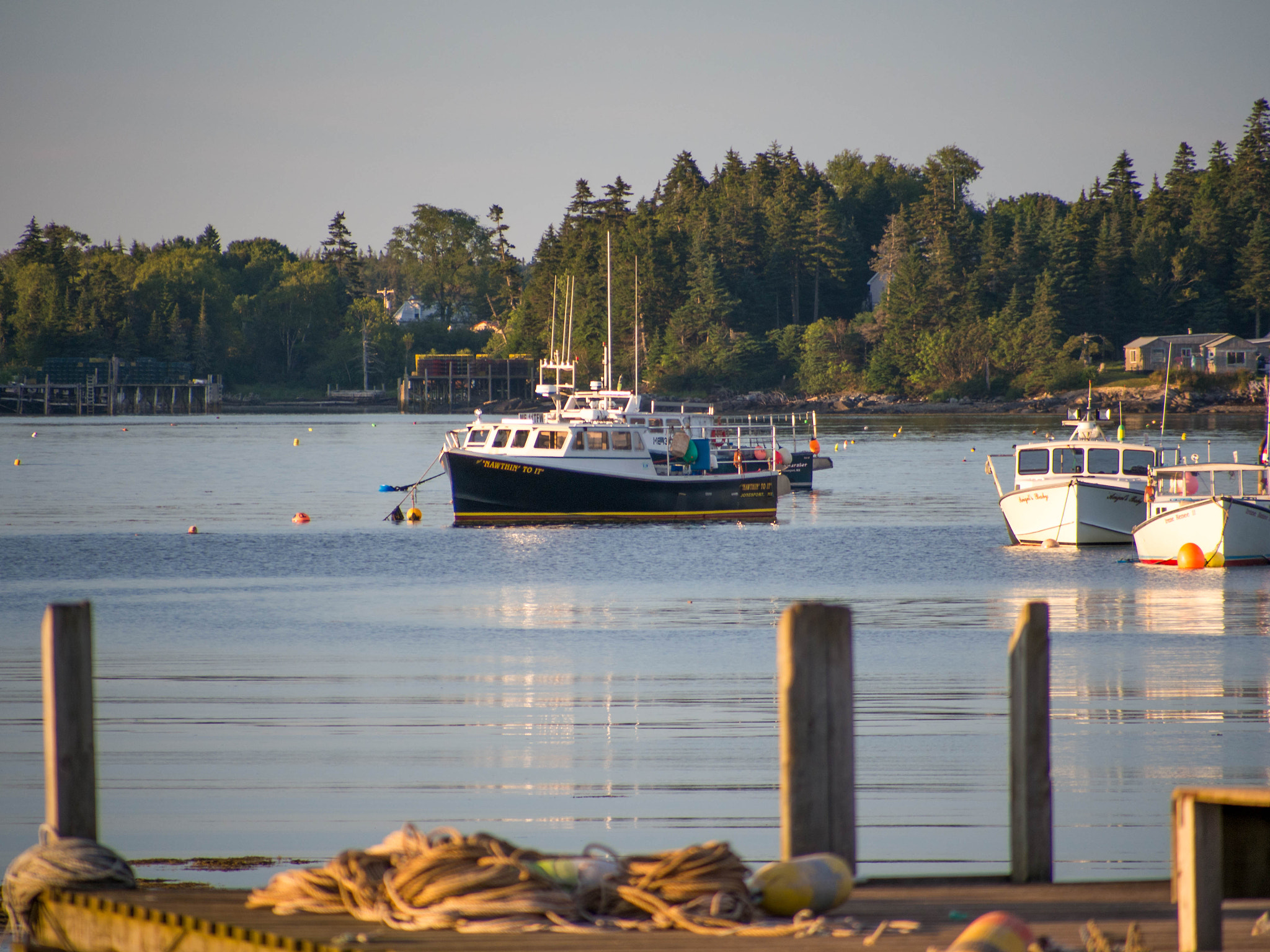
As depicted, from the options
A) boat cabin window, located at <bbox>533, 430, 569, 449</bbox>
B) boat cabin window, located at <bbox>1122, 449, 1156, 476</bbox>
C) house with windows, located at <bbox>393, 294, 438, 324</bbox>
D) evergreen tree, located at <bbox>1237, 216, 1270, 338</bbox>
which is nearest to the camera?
boat cabin window, located at <bbox>1122, 449, 1156, 476</bbox>

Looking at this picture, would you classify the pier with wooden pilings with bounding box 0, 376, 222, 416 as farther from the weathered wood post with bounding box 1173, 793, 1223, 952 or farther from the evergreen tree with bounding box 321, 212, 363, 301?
the weathered wood post with bounding box 1173, 793, 1223, 952

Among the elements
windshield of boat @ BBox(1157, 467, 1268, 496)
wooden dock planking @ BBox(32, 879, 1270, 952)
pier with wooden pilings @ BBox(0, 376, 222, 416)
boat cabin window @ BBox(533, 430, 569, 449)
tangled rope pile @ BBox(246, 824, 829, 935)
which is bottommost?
wooden dock planking @ BBox(32, 879, 1270, 952)

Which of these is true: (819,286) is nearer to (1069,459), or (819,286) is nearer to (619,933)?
(1069,459)

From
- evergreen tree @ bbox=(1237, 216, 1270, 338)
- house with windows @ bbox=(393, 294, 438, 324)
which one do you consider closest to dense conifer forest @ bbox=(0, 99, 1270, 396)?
evergreen tree @ bbox=(1237, 216, 1270, 338)

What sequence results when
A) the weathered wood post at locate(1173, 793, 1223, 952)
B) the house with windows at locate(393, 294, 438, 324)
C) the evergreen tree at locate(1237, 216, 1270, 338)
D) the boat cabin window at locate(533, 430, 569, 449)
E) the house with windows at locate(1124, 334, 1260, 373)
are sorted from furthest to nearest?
1. the house with windows at locate(393, 294, 438, 324)
2. the evergreen tree at locate(1237, 216, 1270, 338)
3. the house with windows at locate(1124, 334, 1260, 373)
4. the boat cabin window at locate(533, 430, 569, 449)
5. the weathered wood post at locate(1173, 793, 1223, 952)

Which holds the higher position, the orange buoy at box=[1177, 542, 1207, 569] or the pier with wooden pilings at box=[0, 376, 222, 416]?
the pier with wooden pilings at box=[0, 376, 222, 416]

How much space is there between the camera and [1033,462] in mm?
34219

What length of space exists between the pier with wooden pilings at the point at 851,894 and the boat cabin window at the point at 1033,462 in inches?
1133

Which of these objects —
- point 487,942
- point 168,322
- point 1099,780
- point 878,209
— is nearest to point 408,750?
point 1099,780

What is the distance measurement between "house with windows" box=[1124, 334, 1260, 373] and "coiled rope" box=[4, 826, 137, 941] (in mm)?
123770

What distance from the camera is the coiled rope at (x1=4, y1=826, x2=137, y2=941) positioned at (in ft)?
20.3

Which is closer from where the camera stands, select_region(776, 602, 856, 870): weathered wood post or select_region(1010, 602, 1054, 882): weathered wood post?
select_region(776, 602, 856, 870): weathered wood post

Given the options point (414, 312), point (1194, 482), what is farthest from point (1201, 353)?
point (414, 312)

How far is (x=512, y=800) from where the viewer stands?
10477 mm
